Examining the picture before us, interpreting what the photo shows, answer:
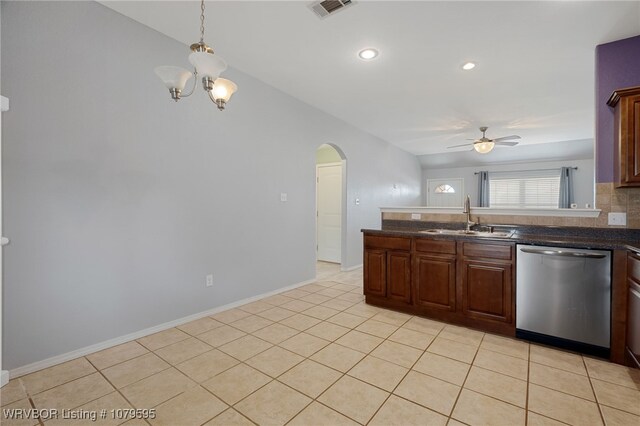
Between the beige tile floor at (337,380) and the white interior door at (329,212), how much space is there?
324cm

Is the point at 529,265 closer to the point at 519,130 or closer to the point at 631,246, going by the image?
the point at 631,246

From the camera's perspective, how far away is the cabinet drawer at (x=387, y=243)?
3275 millimetres

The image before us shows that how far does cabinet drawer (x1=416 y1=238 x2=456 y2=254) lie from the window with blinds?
6013 mm

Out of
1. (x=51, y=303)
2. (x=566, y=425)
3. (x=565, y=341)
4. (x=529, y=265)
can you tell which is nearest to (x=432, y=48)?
(x=529, y=265)

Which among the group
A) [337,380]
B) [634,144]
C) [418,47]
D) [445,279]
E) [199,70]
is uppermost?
[418,47]

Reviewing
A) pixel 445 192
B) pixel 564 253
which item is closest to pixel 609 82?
pixel 564 253

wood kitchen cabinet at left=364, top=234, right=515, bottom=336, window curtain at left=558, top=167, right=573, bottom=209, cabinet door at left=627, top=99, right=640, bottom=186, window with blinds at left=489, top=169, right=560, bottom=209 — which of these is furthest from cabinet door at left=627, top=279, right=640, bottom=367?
window curtain at left=558, top=167, right=573, bottom=209

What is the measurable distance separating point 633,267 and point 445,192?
Answer: 730 centimetres

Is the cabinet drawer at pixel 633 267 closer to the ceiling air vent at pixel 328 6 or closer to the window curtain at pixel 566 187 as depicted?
the ceiling air vent at pixel 328 6

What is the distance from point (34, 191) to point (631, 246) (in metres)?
4.32

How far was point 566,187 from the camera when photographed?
7473 mm

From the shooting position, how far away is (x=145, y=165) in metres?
2.73

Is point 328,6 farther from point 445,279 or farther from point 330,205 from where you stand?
point 330,205

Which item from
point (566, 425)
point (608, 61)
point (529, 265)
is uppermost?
point (608, 61)
